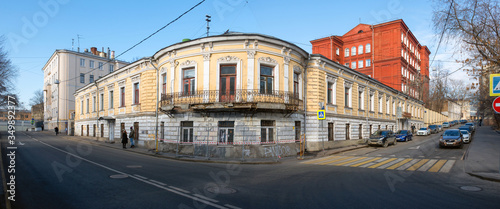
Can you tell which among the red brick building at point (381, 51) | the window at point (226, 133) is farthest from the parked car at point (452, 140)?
the red brick building at point (381, 51)

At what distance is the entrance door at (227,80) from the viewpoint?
1712 centimetres

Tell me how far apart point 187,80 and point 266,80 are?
5.58 metres

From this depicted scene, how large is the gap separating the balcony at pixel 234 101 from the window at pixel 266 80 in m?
0.25

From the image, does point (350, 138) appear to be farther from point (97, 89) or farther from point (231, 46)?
point (97, 89)

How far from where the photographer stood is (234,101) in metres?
16.5

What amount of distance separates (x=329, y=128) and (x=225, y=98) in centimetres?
1089

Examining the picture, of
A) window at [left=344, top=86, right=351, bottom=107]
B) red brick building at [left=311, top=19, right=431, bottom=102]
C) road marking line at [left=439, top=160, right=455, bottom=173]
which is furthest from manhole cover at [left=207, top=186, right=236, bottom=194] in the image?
red brick building at [left=311, top=19, right=431, bottom=102]

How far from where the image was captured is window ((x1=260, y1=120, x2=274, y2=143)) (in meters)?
17.3

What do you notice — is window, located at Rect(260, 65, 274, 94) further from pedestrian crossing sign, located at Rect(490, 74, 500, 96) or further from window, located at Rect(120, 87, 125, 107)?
window, located at Rect(120, 87, 125, 107)

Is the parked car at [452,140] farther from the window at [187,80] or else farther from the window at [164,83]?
the window at [164,83]

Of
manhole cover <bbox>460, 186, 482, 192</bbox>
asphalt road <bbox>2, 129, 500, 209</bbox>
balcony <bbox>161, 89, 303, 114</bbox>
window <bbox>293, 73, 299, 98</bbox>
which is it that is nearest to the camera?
asphalt road <bbox>2, 129, 500, 209</bbox>

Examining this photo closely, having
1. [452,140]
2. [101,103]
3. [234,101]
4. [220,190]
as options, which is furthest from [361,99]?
[101,103]

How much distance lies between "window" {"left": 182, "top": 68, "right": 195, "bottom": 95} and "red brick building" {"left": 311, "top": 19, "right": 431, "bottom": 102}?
3752cm

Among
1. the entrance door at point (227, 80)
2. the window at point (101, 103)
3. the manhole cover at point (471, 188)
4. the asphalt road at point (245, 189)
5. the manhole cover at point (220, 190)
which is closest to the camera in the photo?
the asphalt road at point (245, 189)
